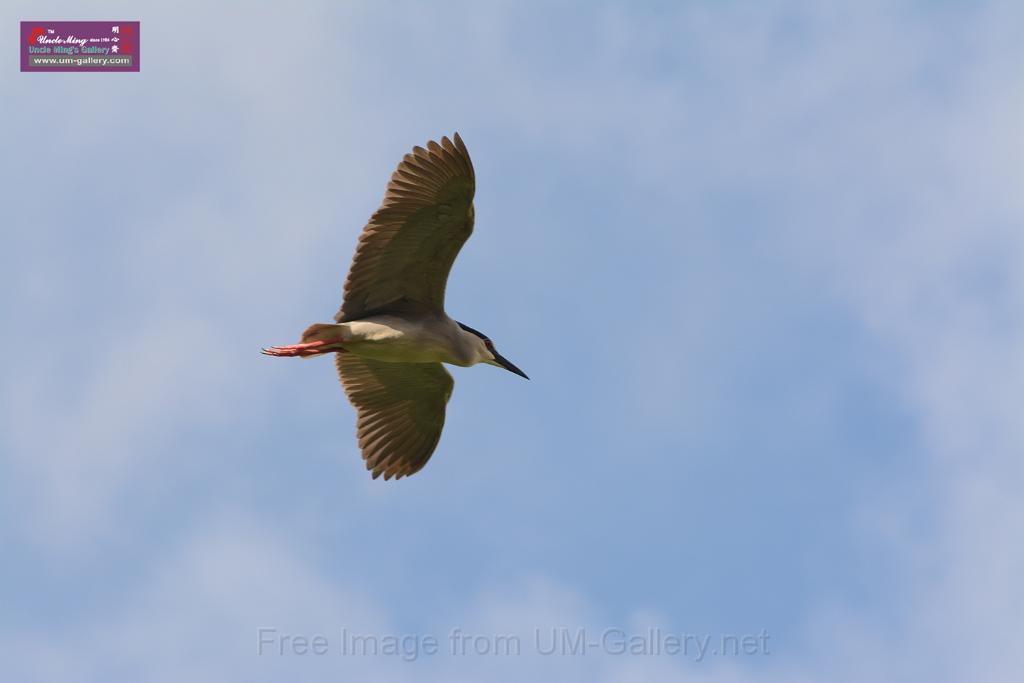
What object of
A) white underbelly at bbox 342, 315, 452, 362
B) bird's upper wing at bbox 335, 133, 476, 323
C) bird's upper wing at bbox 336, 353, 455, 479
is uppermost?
bird's upper wing at bbox 335, 133, 476, 323

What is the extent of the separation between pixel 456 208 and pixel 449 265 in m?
0.72

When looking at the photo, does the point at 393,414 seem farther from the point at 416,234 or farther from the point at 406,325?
the point at 416,234

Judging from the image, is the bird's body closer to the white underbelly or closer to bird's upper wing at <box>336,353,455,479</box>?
the white underbelly

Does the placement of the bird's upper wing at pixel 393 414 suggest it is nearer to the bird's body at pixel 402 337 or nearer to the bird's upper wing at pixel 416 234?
the bird's body at pixel 402 337

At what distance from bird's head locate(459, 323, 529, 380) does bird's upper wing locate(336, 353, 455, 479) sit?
16.4 inches

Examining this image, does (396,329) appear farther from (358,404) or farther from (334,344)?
(358,404)

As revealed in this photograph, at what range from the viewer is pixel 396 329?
1430cm

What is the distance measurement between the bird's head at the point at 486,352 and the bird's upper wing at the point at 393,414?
42 centimetres

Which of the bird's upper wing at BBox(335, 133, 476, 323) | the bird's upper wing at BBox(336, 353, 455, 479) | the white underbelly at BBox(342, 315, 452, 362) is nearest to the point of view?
the bird's upper wing at BBox(335, 133, 476, 323)

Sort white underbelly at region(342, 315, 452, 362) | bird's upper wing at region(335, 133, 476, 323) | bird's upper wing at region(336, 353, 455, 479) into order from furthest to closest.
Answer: bird's upper wing at region(336, 353, 455, 479) < white underbelly at region(342, 315, 452, 362) < bird's upper wing at region(335, 133, 476, 323)

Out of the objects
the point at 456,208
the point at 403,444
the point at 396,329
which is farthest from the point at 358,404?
the point at 456,208

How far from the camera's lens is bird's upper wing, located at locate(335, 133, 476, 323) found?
1373 centimetres

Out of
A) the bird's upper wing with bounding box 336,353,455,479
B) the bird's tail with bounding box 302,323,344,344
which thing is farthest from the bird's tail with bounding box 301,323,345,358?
the bird's upper wing with bounding box 336,353,455,479

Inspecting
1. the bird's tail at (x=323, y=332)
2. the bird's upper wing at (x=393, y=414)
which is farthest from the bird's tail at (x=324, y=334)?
the bird's upper wing at (x=393, y=414)
